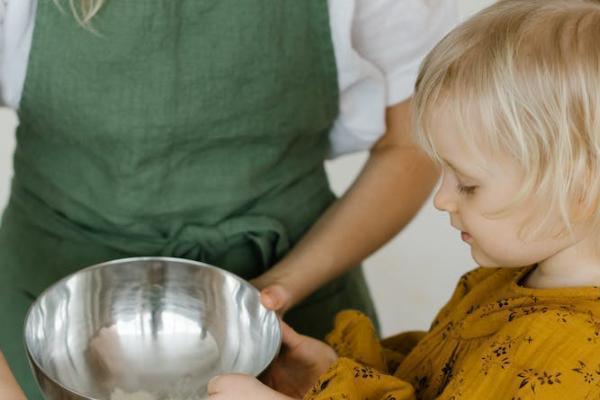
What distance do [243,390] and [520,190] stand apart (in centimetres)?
27

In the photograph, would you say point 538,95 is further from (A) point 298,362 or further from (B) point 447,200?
(A) point 298,362

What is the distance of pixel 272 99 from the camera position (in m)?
1.22

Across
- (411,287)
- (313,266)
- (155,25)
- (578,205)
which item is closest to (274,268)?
(313,266)

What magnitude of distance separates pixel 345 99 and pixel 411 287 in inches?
41.0

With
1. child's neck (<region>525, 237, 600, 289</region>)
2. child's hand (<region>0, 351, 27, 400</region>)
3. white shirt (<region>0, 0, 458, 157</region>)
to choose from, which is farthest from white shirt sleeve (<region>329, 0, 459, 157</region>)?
child's hand (<region>0, 351, 27, 400</region>)

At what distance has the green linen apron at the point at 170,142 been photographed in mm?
1157

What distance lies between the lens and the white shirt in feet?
3.93

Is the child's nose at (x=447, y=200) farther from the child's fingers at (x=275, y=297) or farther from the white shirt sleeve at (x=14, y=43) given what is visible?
the white shirt sleeve at (x=14, y=43)

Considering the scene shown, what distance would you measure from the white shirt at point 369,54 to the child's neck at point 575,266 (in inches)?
13.3

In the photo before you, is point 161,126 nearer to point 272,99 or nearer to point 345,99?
point 272,99

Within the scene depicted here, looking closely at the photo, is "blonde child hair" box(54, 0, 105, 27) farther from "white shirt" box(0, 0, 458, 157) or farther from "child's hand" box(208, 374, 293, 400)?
"child's hand" box(208, 374, 293, 400)

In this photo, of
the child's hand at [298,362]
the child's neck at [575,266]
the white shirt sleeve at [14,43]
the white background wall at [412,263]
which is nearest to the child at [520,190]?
the child's neck at [575,266]

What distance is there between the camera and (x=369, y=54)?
4.19 feet

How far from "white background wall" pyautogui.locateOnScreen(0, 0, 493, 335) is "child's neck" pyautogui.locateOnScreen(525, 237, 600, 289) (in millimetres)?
1188
